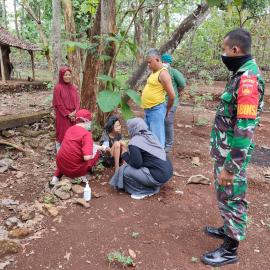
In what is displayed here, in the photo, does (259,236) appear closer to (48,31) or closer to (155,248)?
(155,248)

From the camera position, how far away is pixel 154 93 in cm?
474

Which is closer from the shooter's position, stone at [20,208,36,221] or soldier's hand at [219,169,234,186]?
soldier's hand at [219,169,234,186]

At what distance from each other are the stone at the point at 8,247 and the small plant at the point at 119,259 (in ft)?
2.65

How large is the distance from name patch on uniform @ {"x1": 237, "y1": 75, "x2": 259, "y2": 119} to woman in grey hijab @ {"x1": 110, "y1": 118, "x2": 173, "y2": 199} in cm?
169

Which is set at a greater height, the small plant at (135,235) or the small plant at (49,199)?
the small plant at (49,199)

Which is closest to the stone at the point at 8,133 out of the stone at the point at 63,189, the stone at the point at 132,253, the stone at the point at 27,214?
the stone at the point at 63,189

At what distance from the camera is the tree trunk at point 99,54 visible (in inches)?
190

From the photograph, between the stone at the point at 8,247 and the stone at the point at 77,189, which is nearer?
the stone at the point at 8,247

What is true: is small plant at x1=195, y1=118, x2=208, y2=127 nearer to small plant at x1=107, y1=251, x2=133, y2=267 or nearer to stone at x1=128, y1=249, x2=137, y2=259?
stone at x1=128, y1=249, x2=137, y2=259

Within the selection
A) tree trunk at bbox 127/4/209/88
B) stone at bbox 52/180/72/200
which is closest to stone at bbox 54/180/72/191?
stone at bbox 52/180/72/200

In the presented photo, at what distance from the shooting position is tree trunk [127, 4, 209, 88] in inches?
232

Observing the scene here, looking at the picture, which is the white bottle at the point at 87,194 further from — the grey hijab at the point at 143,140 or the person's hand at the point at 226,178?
the person's hand at the point at 226,178

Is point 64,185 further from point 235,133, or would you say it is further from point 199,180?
point 235,133

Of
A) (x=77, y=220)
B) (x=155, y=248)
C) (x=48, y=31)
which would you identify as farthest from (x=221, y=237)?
(x=48, y=31)
